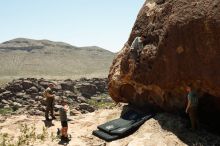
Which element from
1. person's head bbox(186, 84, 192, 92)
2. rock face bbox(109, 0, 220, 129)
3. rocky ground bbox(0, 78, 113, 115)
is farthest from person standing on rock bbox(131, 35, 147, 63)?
rocky ground bbox(0, 78, 113, 115)

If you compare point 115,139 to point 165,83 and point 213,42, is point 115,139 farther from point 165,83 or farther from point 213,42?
point 213,42

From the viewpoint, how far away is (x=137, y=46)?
14.8 meters

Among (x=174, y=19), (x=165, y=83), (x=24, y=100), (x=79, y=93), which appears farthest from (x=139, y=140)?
(x=79, y=93)

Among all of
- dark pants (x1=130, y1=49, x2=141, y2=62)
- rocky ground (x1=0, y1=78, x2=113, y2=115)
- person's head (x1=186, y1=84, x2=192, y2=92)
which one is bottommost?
rocky ground (x1=0, y1=78, x2=113, y2=115)

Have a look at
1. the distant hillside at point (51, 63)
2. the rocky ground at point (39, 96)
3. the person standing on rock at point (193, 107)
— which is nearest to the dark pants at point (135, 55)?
the person standing on rock at point (193, 107)

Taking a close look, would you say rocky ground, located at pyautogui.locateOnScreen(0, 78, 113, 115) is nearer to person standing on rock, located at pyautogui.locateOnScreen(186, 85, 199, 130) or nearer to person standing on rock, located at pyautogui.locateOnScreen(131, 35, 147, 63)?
person standing on rock, located at pyautogui.locateOnScreen(131, 35, 147, 63)

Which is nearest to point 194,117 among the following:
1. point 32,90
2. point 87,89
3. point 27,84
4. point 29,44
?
point 32,90

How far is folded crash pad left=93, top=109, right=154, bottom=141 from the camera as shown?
517 inches

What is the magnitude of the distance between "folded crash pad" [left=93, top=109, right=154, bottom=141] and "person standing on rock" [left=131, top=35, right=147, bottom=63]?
6.62 ft

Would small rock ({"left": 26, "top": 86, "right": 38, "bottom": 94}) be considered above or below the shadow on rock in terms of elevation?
below

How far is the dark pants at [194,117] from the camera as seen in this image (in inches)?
487

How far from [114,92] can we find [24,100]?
17.1m

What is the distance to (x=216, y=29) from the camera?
11305 mm

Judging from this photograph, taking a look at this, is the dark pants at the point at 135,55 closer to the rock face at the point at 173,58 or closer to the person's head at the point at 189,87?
the rock face at the point at 173,58
